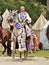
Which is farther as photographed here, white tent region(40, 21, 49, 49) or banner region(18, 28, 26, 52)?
white tent region(40, 21, 49, 49)

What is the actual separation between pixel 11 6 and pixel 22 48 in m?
20.6

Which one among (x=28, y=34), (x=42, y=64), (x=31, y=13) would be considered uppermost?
(x=31, y=13)

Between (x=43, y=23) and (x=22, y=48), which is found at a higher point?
(x=43, y=23)

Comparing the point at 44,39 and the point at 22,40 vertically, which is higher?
the point at 44,39

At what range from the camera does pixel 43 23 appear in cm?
2405

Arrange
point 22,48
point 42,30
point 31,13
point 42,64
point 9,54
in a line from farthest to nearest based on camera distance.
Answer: point 31,13 → point 42,30 → point 9,54 → point 22,48 → point 42,64

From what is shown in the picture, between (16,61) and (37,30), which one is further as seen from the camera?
(37,30)

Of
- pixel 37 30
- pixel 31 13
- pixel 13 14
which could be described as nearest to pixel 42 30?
pixel 37 30

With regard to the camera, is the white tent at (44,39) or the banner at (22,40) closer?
the banner at (22,40)

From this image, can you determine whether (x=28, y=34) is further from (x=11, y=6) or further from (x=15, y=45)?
(x=11, y=6)

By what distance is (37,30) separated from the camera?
23.4m

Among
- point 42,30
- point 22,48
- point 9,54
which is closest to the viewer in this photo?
point 22,48

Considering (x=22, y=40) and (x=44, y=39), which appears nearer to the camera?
(x=22, y=40)

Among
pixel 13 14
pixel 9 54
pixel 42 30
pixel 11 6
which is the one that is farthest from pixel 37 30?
pixel 11 6
